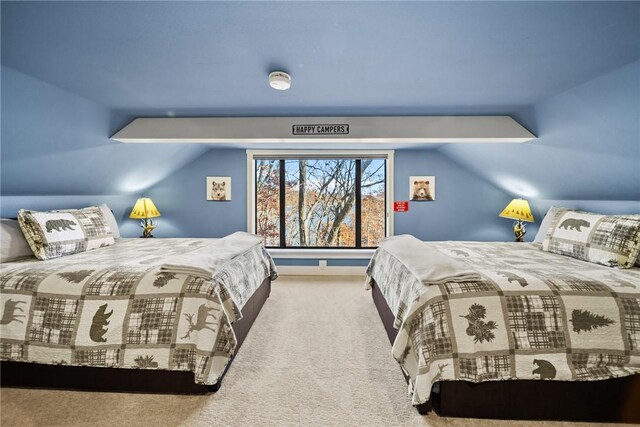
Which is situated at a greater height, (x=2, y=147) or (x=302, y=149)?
(x=302, y=149)

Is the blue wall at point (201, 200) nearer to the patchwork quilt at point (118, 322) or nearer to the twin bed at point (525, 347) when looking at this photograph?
the patchwork quilt at point (118, 322)

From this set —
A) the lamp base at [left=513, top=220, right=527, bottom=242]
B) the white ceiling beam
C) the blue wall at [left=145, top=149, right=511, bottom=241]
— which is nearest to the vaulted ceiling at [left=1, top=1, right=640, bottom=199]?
the white ceiling beam

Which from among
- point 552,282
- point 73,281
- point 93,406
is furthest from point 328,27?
point 93,406

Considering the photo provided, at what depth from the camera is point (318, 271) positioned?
3.78 meters

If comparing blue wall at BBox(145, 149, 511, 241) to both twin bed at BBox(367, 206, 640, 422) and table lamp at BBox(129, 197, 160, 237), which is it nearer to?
table lamp at BBox(129, 197, 160, 237)

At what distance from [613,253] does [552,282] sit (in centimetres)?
84

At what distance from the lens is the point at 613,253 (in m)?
1.76

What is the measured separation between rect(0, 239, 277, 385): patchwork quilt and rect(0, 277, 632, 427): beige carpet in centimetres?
20

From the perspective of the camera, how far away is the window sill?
12.3 feet

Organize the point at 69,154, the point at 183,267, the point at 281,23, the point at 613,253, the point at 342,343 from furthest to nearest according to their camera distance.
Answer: the point at 69,154 → the point at 342,343 → the point at 613,253 → the point at 183,267 → the point at 281,23

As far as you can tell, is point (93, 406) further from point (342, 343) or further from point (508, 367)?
point (508, 367)

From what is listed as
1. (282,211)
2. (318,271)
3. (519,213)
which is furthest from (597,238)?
(282,211)

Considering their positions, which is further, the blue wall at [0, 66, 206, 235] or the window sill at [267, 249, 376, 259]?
the window sill at [267, 249, 376, 259]

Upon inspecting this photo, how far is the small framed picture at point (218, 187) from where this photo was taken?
380cm
